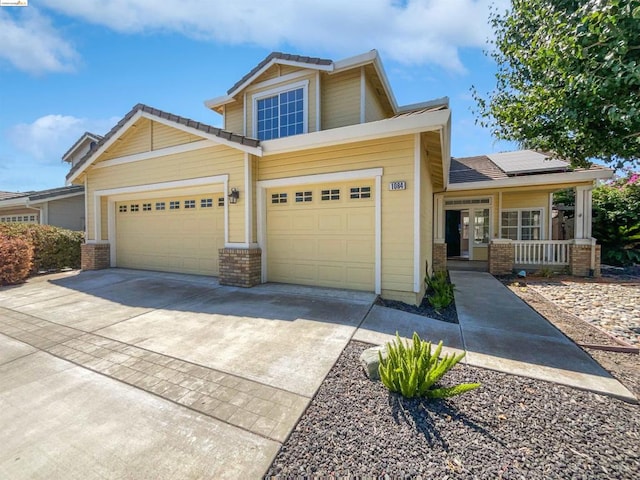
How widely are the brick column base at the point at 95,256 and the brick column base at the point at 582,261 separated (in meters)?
16.5

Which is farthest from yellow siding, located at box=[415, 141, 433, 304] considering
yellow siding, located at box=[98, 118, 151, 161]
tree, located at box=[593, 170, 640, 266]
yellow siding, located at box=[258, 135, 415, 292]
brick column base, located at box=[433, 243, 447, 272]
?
tree, located at box=[593, 170, 640, 266]

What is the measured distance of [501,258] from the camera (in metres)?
10.6

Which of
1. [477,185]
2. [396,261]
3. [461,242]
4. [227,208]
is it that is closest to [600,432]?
[396,261]

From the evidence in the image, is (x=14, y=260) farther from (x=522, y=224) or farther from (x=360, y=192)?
(x=522, y=224)

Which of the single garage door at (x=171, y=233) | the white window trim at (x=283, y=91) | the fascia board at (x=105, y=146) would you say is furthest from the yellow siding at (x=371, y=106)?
the fascia board at (x=105, y=146)

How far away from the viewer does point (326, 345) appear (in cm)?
399

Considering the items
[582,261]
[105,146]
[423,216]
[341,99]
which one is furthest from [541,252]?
[105,146]

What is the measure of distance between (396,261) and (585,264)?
860 cm

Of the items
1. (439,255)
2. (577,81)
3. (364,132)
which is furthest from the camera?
(439,255)

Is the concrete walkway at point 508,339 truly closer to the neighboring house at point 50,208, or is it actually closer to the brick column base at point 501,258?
the brick column base at point 501,258

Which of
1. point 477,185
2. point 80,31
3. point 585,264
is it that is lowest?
point 585,264

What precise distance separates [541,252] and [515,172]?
10.5ft

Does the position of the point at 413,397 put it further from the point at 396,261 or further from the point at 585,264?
the point at 585,264

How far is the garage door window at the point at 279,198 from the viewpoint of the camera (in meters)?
7.40
